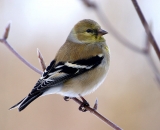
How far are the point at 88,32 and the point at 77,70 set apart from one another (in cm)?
32

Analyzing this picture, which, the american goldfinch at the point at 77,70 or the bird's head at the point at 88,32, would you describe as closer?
the american goldfinch at the point at 77,70

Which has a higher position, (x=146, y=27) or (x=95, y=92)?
(x=146, y=27)

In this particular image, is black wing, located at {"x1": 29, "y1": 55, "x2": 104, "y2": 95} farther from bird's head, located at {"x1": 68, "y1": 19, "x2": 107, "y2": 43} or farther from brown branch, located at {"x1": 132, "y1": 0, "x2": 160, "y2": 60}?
brown branch, located at {"x1": 132, "y1": 0, "x2": 160, "y2": 60}

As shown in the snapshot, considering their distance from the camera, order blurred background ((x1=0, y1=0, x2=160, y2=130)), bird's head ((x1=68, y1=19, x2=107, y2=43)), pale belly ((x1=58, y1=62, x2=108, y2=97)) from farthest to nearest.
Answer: blurred background ((x1=0, y1=0, x2=160, y2=130))
bird's head ((x1=68, y1=19, x2=107, y2=43))
pale belly ((x1=58, y1=62, x2=108, y2=97))

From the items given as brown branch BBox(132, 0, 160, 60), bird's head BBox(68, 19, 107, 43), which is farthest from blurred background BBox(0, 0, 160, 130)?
brown branch BBox(132, 0, 160, 60)

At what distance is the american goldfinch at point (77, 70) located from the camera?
160 cm

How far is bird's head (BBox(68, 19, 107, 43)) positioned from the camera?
1852mm

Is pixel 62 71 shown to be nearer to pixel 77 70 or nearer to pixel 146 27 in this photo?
pixel 77 70

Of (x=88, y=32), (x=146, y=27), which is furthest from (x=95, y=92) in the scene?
(x=146, y=27)

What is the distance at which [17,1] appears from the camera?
13.7 ft

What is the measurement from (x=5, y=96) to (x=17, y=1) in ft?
4.65

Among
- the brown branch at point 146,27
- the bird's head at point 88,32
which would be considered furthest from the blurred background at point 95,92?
the brown branch at point 146,27

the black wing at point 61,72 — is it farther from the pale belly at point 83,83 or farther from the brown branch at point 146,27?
the brown branch at point 146,27

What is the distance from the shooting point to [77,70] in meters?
1.66
